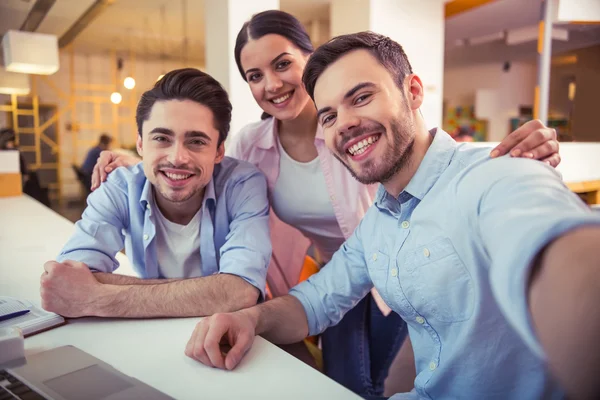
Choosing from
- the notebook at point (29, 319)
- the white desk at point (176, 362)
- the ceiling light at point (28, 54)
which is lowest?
the white desk at point (176, 362)

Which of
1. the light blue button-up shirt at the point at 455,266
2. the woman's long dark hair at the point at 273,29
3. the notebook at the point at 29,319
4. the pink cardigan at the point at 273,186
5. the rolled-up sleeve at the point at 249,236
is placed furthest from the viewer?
the pink cardigan at the point at 273,186

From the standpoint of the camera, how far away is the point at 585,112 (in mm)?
4934

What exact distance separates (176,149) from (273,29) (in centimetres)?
52

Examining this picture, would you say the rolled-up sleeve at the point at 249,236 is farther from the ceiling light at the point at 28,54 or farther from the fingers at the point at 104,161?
the ceiling light at the point at 28,54

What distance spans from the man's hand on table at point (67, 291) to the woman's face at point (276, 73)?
79 centimetres

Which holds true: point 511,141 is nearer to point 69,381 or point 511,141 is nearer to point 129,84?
point 69,381

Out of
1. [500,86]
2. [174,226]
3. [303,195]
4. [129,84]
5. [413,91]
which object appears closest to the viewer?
[413,91]

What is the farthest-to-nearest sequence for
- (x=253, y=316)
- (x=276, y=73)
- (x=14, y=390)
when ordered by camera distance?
(x=276, y=73), (x=253, y=316), (x=14, y=390)

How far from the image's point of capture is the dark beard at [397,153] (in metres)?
0.95

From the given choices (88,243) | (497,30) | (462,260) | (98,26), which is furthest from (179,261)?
(497,30)

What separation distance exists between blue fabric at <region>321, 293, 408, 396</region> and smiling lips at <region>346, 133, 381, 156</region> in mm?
718

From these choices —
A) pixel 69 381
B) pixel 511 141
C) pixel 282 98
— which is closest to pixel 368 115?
pixel 511 141

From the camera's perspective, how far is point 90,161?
1.55 meters

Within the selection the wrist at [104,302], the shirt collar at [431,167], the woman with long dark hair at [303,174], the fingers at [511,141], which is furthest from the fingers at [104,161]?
the fingers at [511,141]
